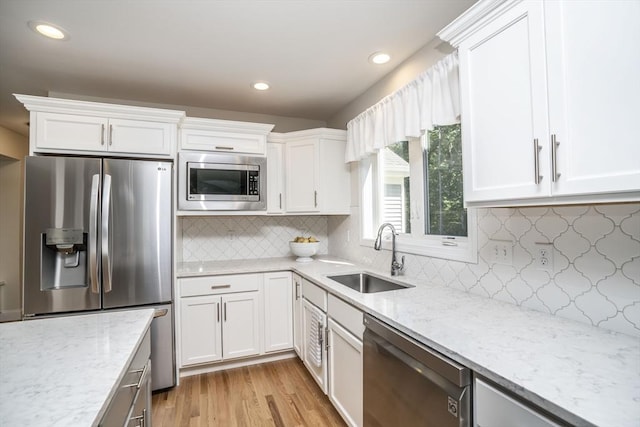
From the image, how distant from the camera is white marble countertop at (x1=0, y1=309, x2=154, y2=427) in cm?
69

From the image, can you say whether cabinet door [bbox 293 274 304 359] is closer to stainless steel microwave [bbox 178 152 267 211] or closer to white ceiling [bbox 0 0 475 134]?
stainless steel microwave [bbox 178 152 267 211]

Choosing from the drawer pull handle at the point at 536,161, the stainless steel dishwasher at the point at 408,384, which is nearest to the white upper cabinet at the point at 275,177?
the stainless steel dishwasher at the point at 408,384

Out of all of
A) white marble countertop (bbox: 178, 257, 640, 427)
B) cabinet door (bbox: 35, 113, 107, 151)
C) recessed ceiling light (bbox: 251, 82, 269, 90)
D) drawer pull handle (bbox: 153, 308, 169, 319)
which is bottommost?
drawer pull handle (bbox: 153, 308, 169, 319)

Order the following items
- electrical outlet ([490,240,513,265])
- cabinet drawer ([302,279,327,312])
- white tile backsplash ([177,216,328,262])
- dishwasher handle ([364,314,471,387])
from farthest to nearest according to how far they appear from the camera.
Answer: white tile backsplash ([177,216,328,262]) → cabinet drawer ([302,279,327,312]) → electrical outlet ([490,240,513,265]) → dishwasher handle ([364,314,471,387])

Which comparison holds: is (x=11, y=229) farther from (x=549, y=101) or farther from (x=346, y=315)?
(x=549, y=101)

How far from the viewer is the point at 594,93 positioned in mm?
909

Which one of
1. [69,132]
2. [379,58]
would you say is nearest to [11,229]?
[69,132]

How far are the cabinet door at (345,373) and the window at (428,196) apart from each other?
2.55 ft

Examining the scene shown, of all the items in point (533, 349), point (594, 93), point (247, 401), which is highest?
point (594, 93)

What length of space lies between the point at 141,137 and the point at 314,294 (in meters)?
1.83

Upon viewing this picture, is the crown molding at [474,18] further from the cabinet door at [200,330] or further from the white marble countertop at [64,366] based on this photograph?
the cabinet door at [200,330]

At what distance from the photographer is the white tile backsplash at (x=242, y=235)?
315 centimetres

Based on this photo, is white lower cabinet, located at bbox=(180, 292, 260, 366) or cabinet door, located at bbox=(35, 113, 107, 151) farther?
white lower cabinet, located at bbox=(180, 292, 260, 366)

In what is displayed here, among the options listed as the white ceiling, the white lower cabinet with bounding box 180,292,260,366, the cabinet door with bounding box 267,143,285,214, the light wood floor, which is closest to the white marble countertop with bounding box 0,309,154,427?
the light wood floor
